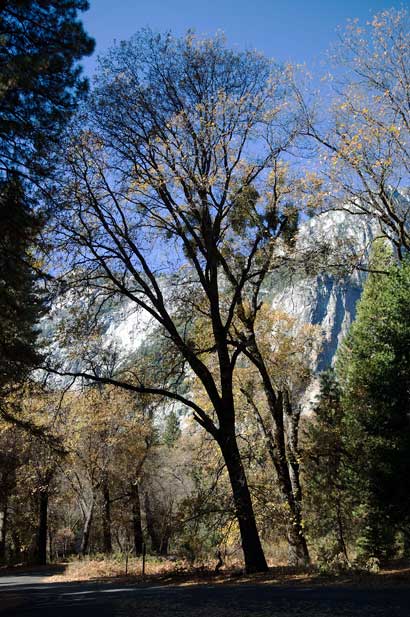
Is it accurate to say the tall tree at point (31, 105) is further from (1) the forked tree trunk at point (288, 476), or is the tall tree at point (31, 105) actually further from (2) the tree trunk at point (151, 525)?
(2) the tree trunk at point (151, 525)

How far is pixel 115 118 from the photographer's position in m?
11.4

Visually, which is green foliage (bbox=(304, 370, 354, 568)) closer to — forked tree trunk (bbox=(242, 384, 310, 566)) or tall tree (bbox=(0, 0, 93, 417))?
forked tree trunk (bbox=(242, 384, 310, 566))

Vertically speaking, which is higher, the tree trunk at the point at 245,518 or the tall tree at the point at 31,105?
the tall tree at the point at 31,105

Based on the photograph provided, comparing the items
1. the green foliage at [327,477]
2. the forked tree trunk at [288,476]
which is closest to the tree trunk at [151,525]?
the green foliage at [327,477]

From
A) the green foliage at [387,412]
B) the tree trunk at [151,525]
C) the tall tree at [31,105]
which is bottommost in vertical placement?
the tree trunk at [151,525]

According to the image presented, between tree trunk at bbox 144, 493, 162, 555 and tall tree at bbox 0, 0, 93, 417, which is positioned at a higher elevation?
tall tree at bbox 0, 0, 93, 417

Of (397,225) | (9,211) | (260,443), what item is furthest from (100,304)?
(397,225)

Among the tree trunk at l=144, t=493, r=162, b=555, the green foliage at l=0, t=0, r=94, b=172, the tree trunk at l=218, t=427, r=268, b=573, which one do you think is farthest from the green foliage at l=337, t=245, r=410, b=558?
the tree trunk at l=144, t=493, r=162, b=555

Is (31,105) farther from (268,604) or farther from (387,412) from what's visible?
(387,412)

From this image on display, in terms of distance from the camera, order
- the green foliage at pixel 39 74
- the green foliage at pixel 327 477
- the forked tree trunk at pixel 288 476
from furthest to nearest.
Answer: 1. the green foliage at pixel 327 477
2. the forked tree trunk at pixel 288 476
3. the green foliage at pixel 39 74

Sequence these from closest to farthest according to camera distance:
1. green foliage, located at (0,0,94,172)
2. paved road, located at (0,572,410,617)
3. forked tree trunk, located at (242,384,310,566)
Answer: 1. paved road, located at (0,572,410,617)
2. green foliage, located at (0,0,94,172)
3. forked tree trunk, located at (242,384,310,566)

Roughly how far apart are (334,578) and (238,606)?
3.38 m

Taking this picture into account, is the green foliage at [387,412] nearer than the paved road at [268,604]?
No

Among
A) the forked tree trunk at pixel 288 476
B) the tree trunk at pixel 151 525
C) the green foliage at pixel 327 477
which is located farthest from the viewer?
the tree trunk at pixel 151 525
